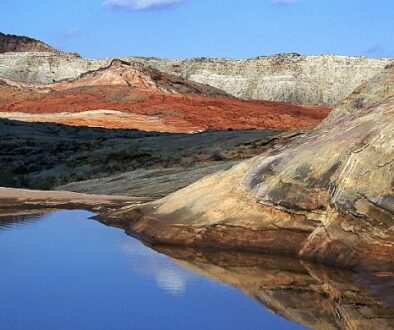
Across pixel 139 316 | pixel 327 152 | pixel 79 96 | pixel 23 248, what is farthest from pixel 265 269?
pixel 79 96

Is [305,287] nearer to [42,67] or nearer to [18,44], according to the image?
[42,67]

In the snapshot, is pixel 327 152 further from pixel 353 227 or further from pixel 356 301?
pixel 356 301

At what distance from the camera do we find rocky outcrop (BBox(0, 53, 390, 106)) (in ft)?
178

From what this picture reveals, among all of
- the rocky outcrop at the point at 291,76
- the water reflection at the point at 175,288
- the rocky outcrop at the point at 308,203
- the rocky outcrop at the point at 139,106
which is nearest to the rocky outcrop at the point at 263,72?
the rocky outcrop at the point at 291,76

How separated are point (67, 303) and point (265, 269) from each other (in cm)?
186

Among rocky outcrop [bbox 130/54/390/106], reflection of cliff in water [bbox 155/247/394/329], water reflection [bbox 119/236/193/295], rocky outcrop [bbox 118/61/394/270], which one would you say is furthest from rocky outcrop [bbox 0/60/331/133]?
reflection of cliff in water [bbox 155/247/394/329]

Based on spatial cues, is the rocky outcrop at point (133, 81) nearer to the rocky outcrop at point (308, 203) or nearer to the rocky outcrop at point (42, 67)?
the rocky outcrop at point (42, 67)

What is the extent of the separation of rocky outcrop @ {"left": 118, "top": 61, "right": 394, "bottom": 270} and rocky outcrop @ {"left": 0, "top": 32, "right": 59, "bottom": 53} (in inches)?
2910

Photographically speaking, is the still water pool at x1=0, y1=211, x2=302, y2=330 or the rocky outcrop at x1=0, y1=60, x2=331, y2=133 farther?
the rocky outcrop at x1=0, y1=60, x2=331, y2=133

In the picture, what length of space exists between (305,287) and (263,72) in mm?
50761

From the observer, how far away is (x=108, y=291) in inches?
227

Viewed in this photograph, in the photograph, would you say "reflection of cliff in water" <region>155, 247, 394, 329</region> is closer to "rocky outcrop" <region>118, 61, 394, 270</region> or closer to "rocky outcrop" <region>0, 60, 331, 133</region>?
"rocky outcrop" <region>118, 61, 394, 270</region>

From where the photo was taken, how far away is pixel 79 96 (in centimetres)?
3984

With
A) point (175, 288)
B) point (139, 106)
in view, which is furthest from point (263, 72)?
point (175, 288)
